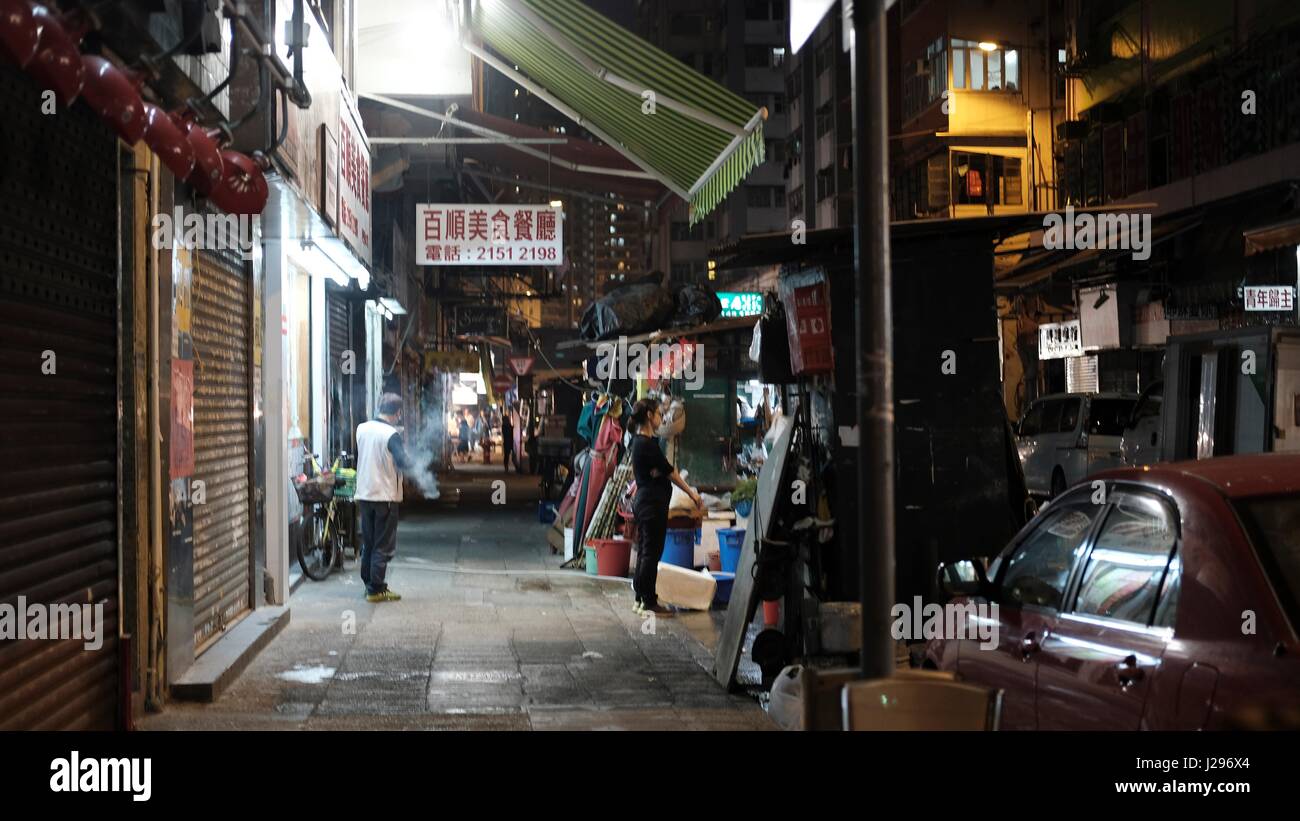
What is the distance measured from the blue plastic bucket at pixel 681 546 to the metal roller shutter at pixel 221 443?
5198 mm

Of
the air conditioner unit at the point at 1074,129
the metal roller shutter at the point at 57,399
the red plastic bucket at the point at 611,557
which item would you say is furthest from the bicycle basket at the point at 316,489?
the air conditioner unit at the point at 1074,129

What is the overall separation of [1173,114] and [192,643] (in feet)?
67.2

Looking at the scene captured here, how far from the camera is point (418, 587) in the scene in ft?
47.4

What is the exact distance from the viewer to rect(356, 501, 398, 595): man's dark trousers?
1322 cm

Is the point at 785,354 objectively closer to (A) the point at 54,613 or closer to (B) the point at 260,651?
(B) the point at 260,651

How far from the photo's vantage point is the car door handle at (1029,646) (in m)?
5.10

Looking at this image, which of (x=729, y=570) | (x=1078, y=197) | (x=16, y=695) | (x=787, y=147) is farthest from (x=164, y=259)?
(x=787, y=147)

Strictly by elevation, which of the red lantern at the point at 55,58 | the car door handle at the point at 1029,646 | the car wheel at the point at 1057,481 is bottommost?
the car wheel at the point at 1057,481

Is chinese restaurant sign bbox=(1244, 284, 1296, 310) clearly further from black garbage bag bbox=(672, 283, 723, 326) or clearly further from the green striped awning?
the green striped awning

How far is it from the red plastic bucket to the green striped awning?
18.2 feet

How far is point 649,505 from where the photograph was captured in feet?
41.9

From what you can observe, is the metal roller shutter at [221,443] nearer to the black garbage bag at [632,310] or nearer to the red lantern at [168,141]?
the red lantern at [168,141]

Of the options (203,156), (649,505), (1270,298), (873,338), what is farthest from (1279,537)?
(1270,298)

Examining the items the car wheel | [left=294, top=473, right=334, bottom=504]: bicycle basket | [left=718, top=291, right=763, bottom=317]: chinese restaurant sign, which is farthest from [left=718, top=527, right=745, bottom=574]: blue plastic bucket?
[left=718, top=291, right=763, bottom=317]: chinese restaurant sign
